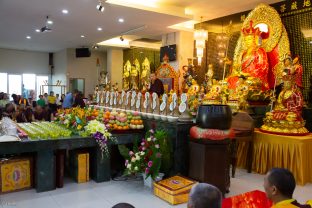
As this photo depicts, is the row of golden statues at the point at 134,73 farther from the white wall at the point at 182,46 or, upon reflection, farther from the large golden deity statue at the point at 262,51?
the large golden deity statue at the point at 262,51

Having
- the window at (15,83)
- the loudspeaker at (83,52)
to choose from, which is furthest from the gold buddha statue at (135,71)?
the window at (15,83)

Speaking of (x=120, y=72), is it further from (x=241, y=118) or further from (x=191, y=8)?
(x=241, y=118)

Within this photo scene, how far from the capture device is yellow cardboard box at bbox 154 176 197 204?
10.2 ft

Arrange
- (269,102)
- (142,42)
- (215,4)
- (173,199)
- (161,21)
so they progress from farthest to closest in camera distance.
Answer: (142,42) < (161,21) < (215,4) < (269,102) < (173,199)

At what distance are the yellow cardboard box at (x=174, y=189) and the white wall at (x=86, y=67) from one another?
35.3ft

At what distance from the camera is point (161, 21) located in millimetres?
7672

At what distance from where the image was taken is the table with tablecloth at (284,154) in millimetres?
4168

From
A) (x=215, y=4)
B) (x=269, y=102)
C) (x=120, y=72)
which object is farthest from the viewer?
(x=120, y=72)

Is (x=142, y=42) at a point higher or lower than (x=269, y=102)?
higher

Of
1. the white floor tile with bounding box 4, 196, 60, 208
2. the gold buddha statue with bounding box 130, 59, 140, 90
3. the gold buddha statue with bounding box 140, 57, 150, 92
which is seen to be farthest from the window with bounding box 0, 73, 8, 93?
the white floor tile with bounding box 4, 196, 60, 208

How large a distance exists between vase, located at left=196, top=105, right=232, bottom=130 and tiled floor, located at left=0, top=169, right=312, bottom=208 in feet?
3.08

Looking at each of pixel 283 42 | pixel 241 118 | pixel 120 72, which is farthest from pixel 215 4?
pixel 120 72

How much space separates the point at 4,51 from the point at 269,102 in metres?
12.7

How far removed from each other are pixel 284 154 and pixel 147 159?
7.37 feet
